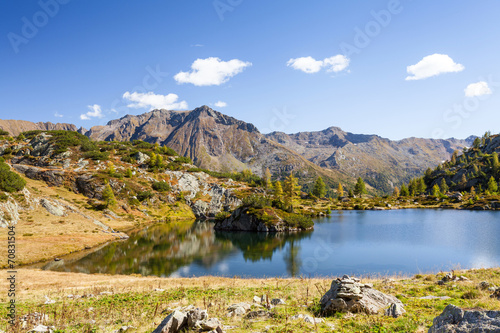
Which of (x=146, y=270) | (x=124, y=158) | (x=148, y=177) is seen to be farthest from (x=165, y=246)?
(x=124, y=158)

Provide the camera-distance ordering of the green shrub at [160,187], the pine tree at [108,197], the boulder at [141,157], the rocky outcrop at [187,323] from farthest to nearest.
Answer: the boulder at [141,157] → the green shrub at [160,187] → the pine tree at [108,197] → the rocky outcrop at [187,323]

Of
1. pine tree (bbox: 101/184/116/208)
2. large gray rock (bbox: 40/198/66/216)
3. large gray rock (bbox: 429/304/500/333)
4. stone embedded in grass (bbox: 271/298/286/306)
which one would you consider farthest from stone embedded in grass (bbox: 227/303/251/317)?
pine tree (bbox: 101/184/116/208)

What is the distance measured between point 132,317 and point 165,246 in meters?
57.5

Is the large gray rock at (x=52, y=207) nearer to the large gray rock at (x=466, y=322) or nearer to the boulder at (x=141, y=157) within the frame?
the boulder at (x=141, y=157)

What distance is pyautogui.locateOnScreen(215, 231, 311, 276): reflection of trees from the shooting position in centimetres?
5488

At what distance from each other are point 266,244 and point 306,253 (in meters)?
14.8

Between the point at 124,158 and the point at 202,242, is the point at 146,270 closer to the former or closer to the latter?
the point at 202,242

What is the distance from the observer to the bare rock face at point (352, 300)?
15148 mm

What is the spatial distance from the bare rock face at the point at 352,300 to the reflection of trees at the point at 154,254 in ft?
124

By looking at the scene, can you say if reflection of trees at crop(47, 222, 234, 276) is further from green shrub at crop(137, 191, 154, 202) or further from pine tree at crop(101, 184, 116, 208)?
green shrub at crop(137, 191, 154, 202)

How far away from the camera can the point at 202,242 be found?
76.3 metres

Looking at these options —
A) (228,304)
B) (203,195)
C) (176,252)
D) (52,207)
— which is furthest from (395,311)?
(203,195)

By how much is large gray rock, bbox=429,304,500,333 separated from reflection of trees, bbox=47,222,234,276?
147ft

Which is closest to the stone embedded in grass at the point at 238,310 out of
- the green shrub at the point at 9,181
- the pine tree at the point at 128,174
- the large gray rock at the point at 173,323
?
the large gray rock at the point at 173,323
